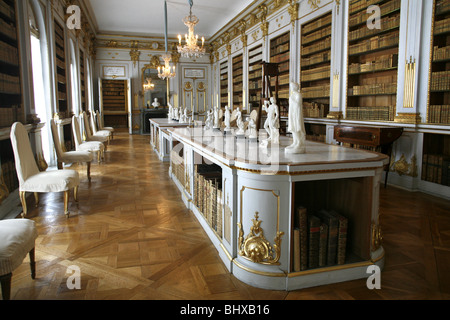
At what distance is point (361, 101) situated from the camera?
236 inches

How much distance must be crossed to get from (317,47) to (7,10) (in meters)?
5.31

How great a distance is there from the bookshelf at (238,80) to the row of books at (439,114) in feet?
24.4

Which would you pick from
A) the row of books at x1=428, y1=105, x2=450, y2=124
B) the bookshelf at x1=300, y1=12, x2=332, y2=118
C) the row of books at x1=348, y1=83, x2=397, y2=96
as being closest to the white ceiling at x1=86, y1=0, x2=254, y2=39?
the bookshelf at x1=300, y1=12, x2=332, y2=118

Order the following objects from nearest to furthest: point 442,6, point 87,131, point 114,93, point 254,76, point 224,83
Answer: point 442,6 → point 87,131 → point 254,76 → point 224,83 → point 114,93

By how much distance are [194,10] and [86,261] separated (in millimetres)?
9982

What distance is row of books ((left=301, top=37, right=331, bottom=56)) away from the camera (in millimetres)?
6445

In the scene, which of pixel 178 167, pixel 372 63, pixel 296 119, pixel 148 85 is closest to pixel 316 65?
pixel 372 63

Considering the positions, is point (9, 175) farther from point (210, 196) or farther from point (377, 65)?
point (377, 65)

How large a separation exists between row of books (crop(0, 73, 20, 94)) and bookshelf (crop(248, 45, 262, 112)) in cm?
672

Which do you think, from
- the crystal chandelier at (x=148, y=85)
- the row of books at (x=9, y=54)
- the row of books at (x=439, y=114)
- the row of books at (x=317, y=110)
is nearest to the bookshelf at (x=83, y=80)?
the crystal chandelier at (x=148, y=85)

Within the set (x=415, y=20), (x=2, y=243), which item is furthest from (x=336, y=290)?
(x=415, y=20)

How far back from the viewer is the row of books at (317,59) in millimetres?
6523

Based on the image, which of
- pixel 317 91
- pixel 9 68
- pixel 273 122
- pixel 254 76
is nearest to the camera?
pixel 273 122

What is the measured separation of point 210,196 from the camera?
119 inches
